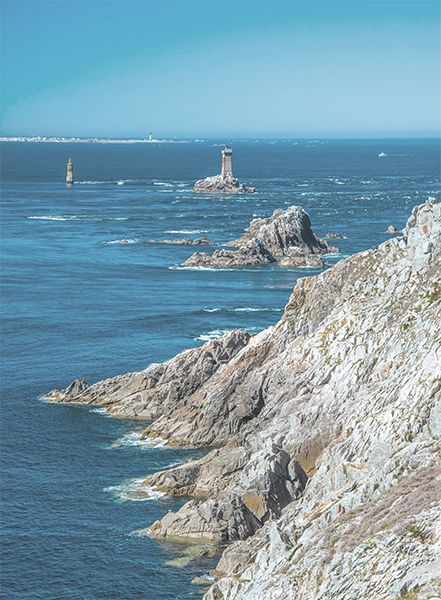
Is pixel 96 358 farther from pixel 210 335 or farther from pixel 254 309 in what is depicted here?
pixel 254 309

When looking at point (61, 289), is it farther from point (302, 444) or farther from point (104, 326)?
point (302, 444)

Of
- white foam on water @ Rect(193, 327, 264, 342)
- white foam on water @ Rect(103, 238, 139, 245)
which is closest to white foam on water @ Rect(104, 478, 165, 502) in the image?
white foam on water @ Rect(193, 327, 264, 342)

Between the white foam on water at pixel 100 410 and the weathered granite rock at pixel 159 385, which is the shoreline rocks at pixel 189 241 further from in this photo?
the white foam on water at pixel 100 410

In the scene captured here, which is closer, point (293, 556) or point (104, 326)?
point (293, 556)

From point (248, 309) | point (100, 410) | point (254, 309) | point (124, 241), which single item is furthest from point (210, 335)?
point (124, 241)

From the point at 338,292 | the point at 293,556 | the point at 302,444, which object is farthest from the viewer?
the point at 338,292

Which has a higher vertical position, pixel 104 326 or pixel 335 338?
pixel 335 338

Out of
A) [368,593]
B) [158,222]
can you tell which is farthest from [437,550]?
[158,222]
